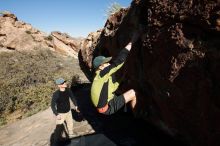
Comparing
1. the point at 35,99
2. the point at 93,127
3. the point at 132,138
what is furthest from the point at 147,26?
the point at 35,99

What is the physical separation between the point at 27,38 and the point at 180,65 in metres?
31.4

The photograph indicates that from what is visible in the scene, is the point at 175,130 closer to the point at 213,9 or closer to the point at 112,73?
the point at 112,73

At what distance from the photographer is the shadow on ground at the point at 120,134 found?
678 centimetres

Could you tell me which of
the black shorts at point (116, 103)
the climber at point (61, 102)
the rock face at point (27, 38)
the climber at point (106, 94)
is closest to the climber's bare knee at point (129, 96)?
the climber at point (106, 94)

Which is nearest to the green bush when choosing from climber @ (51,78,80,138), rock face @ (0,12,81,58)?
rock face @ (0,12,81,58)

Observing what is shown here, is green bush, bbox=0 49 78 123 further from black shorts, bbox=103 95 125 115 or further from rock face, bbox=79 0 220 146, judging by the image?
rock face, bbox=79 0 220 146

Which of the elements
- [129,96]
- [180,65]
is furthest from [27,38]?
[180,65]

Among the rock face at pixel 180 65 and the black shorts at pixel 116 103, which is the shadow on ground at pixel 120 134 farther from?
the black shorts at pixel 116 103

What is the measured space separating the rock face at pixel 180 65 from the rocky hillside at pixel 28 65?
10052 millimetres

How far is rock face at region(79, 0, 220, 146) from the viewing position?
3.72 m

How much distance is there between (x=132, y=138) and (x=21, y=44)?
27.8 metres

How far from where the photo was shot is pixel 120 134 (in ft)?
24.7

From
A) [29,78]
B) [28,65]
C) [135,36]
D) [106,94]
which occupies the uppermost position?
[135,36]

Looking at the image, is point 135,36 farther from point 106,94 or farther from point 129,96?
point 106,94
